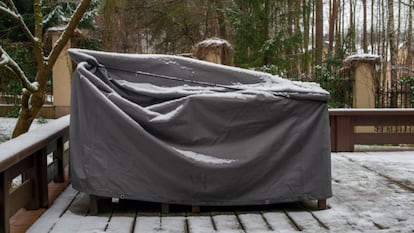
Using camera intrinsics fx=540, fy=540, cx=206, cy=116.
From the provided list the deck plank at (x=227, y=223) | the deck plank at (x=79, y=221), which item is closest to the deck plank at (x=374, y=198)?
the deck plank at (x=227, y=223)

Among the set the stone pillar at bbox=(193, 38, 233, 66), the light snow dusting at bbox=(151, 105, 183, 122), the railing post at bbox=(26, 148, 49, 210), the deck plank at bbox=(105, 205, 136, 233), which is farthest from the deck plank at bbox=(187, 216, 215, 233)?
the stone pillar at bbox=(193, 38, 233, 66)


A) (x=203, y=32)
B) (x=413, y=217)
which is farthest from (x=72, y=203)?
(x=203, y=32)

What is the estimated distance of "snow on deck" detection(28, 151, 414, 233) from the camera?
4.12 metres

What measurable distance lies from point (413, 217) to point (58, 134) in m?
3.34

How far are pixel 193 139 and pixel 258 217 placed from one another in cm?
84

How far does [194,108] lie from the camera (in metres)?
4.41

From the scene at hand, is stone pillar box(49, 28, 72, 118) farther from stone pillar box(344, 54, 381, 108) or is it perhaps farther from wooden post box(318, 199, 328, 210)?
wooden post box(318, 199, 328, 210)

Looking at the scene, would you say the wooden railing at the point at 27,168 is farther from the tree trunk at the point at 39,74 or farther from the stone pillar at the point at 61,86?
the stone pillar at the point at 61,86

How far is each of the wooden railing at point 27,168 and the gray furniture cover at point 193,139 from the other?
336 millimetres

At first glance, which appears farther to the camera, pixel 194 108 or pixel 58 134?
pixel 58 134

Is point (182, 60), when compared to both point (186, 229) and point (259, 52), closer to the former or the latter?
point (186, 229)

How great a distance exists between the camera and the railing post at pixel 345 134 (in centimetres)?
816

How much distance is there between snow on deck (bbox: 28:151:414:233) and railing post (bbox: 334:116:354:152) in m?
2.54

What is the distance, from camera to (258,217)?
4461mm
